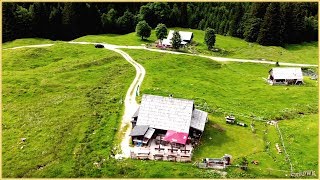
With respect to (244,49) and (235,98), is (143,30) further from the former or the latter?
(235,98)

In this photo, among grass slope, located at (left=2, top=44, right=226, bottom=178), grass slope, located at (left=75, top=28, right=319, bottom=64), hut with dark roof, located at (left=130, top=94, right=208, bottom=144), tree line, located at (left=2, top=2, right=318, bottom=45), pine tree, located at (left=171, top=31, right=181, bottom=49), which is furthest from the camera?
tree line, located at (left=2, top=2, right=318, bottom=45)

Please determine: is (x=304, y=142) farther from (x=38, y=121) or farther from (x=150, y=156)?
(x=38, y=121)

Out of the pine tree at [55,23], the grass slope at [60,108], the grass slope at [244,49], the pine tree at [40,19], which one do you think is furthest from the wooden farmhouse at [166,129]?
the pine tree at [55,23]

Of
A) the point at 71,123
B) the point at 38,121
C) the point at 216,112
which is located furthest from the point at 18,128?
the point at 216,112

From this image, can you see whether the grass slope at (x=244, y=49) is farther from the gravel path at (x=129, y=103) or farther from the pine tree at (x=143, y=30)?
the gravel path at (x=129, y=103)

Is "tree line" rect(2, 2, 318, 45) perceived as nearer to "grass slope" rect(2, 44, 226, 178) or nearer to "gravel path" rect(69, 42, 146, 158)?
"grass slope" rect(2, 44, 226, 178)

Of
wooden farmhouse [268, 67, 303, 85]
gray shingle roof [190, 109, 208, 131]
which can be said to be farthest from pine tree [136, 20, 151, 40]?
gray shingle roof [190, 109, 208, 131]

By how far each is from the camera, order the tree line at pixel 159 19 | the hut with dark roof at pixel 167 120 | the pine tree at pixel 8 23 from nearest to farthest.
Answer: the hut with dark roof at pixel 167 120
the pine tree at pixel 8 23
the tree line at pixel 159 19
